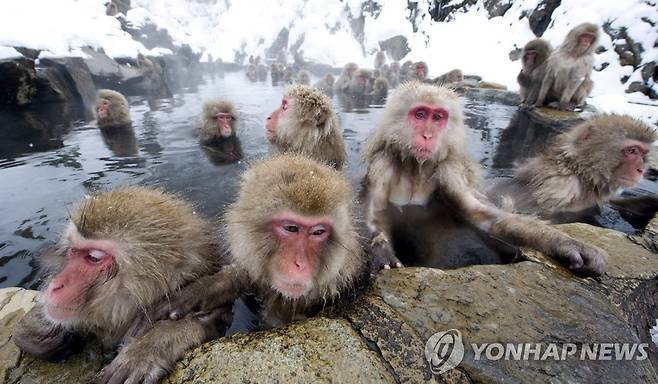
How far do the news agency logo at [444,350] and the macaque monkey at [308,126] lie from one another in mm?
2120

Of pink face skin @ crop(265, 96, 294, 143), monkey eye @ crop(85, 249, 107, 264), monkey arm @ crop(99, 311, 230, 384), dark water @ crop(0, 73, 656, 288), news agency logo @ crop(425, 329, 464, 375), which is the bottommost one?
dark water @ crop(0, 73, 656, 288)

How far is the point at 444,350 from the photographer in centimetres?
149

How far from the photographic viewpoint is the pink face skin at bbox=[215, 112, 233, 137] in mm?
6293

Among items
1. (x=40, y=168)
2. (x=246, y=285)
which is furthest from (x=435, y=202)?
(x=40, y=168)

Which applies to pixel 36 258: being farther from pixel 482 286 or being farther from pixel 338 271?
pixel 482 286

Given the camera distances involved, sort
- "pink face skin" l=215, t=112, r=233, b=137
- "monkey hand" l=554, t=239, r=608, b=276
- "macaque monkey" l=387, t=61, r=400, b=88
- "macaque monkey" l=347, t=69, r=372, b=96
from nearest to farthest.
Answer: "monkey hand" l=554, t=239, r=608, b=276, "pink face skin" l=215, t=112, r=233, b=137, "macaque monkey" l=347, t=69, r=372, b=96, "macaque monkey" l=387, t=61, r=400, b=88

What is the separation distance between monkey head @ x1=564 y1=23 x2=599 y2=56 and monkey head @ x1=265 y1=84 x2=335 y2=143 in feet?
19.7

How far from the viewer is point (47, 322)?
1640mm

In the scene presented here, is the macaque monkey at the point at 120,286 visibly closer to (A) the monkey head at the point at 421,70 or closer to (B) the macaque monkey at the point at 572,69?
(B) the macaque monkey at the point at 572,69

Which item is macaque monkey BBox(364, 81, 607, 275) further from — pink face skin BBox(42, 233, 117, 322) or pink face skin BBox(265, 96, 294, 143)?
pink face skin BBox(42, 233, 117, 322)

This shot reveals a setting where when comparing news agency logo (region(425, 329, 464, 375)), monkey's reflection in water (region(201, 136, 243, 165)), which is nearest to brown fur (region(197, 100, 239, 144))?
monkey's reflection in water (region(201, 136, 243, 165))

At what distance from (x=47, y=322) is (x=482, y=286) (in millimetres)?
2041

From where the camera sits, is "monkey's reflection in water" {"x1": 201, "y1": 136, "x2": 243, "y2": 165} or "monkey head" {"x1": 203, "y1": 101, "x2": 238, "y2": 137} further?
"monkey head" {"x1": 203, "y1": 101, "x2": 238, "y2": 137}

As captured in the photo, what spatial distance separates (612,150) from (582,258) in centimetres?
160
